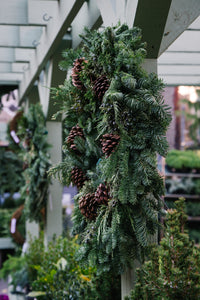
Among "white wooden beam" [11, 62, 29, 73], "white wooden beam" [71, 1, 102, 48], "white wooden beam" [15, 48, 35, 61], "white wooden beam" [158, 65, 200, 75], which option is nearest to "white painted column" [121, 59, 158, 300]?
"white wooden beam" [71, 1, 102, 48]

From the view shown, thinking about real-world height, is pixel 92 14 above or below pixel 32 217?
above

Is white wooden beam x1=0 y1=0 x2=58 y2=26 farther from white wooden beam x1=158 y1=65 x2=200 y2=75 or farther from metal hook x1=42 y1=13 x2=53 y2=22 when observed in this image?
white wooden beam x1=158 y1=65 x2=200 y2=75

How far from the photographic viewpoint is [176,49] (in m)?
2.53

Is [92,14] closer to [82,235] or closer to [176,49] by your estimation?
[176,49]

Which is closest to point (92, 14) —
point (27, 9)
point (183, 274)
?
point (27, 9)

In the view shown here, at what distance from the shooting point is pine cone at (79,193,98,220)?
1.42 metres

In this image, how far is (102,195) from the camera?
136cm

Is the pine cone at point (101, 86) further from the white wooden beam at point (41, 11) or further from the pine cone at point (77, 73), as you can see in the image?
the white wooden beam at point (41, 11)

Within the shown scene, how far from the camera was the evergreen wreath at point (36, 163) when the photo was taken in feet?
11.1

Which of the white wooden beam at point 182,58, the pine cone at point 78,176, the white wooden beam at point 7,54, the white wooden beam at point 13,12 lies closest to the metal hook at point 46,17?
the white wooden beam at point 13,12

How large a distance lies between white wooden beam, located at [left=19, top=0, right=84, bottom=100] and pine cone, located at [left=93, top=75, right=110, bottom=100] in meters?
0.85

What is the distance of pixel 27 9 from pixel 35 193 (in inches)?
61.1

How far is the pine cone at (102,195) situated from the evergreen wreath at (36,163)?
1939 millimetres

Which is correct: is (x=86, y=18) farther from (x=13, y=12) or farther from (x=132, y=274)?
(x=132, y=274)
